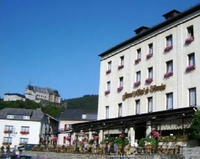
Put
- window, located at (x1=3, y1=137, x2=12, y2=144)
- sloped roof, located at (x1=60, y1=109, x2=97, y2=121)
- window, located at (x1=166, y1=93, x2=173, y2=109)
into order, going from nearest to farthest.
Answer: window, located at (x1=166, y1=93, x2=173, y2=109) → window, located at (x1=3, y1=137, x2=12, y2=144) → sloped roof, located at (x1=60, y1=109, x2=97, y2=121)

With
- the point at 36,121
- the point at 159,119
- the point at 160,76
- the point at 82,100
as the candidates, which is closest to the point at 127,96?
the point at 160,76

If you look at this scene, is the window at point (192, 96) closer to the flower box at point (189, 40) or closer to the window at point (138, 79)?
the flower box at point (189, 40)

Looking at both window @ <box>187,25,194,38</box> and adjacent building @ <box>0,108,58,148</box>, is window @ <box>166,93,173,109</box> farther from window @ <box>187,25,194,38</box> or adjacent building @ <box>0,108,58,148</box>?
adjacent building @ <box>0,108,58,148</box>

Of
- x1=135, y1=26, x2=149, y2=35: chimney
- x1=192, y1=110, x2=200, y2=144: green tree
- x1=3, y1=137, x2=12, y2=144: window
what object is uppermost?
x1=135, y1=26, x2=149, y2=35: chimney

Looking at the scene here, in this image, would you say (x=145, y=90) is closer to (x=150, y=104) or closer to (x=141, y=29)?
(x=150, y=104)

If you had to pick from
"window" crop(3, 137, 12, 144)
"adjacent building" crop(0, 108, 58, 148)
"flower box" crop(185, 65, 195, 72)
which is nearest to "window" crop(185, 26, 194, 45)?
"flower box" crop(185, 65, 195, 72)

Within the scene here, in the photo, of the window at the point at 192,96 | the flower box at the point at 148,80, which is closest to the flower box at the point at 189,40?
the window at the point at 192,96

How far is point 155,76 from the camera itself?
102 ft

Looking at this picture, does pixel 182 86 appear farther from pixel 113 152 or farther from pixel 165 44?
pixel 113 152

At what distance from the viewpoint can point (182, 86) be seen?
90.2 ft

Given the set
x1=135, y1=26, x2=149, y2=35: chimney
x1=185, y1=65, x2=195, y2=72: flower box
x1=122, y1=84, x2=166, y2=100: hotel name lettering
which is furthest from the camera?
x1=135, y1=26, x2=149, y2=35: chimney

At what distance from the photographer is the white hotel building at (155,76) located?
89.0ft

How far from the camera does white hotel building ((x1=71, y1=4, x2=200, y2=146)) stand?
89.0 ft

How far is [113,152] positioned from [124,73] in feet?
41.7
